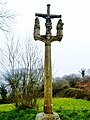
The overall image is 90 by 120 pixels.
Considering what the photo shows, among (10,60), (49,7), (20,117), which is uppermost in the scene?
(49,7)

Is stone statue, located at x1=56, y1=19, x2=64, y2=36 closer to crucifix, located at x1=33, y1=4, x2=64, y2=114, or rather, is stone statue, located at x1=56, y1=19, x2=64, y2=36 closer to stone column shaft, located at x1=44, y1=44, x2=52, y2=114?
crucifix, located at x1=33, y1=4, x2=64, y2=114

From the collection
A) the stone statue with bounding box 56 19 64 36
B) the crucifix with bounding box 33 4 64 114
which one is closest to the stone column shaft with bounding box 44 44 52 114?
the crucifix with bounding box 33 4 64 114

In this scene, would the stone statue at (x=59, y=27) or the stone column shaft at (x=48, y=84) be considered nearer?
the stone column shaft at (x=48, y=84)

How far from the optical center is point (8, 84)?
17266mm

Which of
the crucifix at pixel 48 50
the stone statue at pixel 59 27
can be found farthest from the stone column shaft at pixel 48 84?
the stone statue at pixel 59 27

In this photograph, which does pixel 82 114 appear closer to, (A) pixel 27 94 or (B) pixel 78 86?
(A) pixel 27 94

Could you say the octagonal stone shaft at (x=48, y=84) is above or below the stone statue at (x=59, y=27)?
below

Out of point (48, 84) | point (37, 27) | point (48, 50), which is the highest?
point (37, 27)

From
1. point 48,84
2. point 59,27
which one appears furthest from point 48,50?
point 48,84

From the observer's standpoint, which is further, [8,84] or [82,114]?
[8,84]

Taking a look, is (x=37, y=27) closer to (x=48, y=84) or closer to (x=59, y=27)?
(x=59, y=27)

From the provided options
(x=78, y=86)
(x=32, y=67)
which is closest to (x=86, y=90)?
(x=78, y=86)

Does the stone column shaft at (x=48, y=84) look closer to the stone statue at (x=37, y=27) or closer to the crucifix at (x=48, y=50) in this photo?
the crucifix at (x=48, y=50)

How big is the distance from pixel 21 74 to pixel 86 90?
11.4 m
